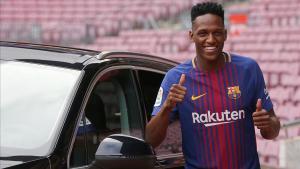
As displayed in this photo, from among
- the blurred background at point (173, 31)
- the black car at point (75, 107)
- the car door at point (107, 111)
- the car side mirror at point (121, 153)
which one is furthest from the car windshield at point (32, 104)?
the blurred background at point (173, 31)

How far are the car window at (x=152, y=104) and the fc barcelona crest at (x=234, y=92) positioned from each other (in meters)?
0.87

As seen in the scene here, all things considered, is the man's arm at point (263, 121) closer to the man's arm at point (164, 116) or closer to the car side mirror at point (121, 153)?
the man's arm at point (164, 116)

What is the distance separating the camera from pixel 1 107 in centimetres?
321

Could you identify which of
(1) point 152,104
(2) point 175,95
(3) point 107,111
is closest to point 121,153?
(2) point 175,95

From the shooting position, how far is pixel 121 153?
284 cm

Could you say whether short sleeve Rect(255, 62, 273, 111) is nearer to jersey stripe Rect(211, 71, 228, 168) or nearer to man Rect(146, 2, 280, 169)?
man Rect(146, 2, 280, 169)

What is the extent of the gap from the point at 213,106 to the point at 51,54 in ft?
3.28

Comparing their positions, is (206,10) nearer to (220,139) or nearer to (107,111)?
A: (220,139)

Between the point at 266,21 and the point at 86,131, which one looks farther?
the point at 266,21

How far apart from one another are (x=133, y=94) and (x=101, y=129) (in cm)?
34

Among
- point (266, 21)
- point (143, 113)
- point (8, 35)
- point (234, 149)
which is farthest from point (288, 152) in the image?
point (8, 35)

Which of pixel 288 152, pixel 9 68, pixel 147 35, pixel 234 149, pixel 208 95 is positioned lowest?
pixel 288 152

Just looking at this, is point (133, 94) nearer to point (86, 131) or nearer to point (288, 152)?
point (86, 131)

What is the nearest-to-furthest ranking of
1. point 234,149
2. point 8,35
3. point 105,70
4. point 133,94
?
point 234,149 < point 105,70 < point 133,94 < point 8,35
